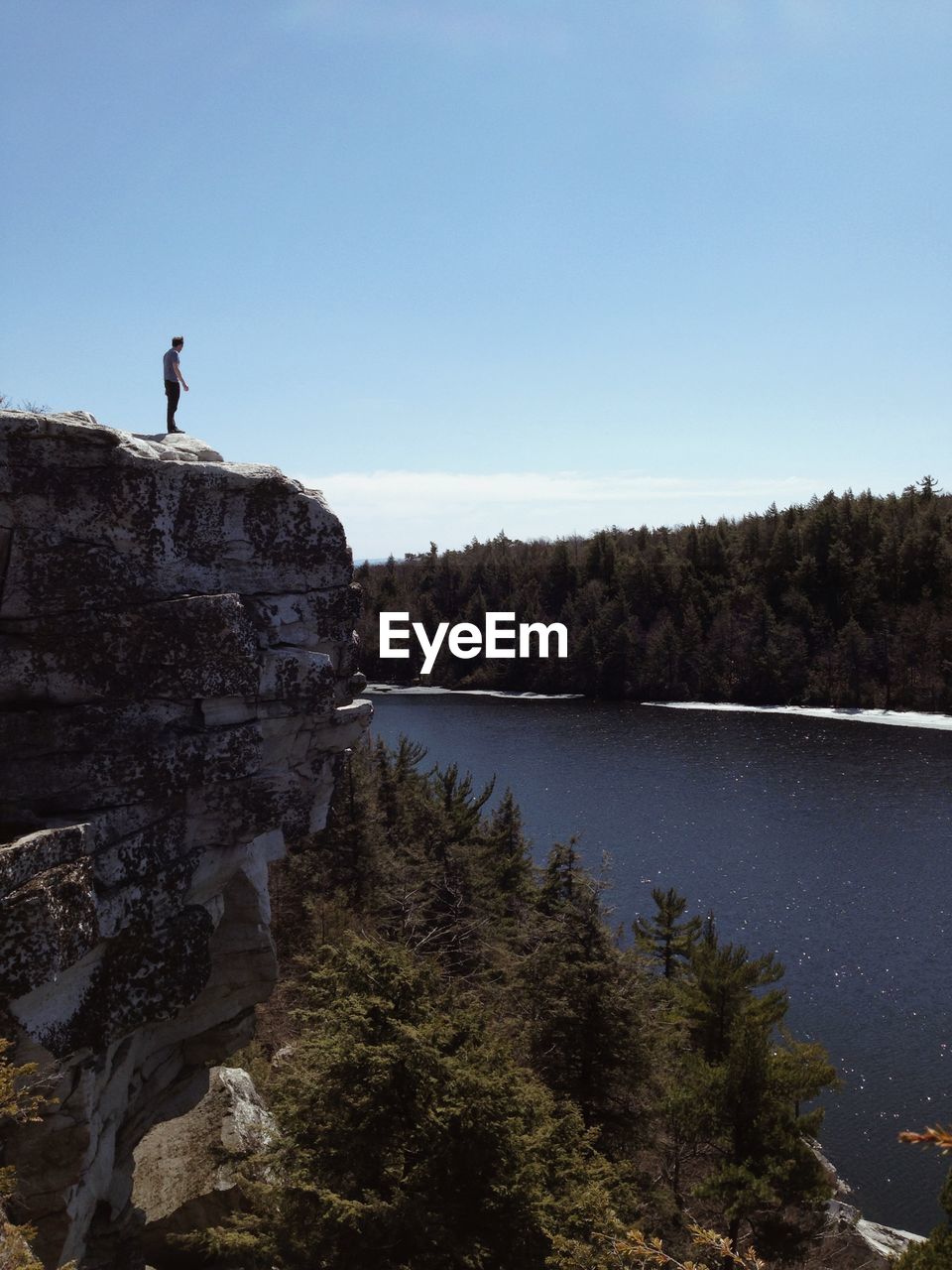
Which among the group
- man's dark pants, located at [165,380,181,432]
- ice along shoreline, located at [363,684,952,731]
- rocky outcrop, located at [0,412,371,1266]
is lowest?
ice along shoreline, located at [363,684,952,731]

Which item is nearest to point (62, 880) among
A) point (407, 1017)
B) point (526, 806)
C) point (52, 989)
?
point (52, 989)

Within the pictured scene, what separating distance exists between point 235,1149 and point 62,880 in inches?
294

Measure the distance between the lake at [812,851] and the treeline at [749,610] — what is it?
416 inches

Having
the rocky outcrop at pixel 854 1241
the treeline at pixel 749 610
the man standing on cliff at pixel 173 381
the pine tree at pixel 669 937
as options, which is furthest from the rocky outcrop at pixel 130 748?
the treeline at pixel 749 610

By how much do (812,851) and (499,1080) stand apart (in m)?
35.5

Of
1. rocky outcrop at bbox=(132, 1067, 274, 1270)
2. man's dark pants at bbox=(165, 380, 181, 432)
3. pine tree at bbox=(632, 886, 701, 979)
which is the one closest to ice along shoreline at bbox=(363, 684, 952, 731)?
pine tree at bbox=(632, 886, 701, 979)

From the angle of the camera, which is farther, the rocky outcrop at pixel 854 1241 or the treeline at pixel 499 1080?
the rocky outcrop at pixel 854 1241

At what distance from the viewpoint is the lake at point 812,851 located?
25.4m

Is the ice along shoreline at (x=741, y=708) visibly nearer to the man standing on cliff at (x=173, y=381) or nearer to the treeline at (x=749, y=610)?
the treeline at (x=749, y=610)

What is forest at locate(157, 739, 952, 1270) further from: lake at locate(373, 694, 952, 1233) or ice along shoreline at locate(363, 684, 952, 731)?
ice along shoreline at locate(363, 684, 952, 731)

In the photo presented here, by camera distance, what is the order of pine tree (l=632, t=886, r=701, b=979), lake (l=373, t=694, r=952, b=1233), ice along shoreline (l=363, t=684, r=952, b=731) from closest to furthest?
lake (l=373, t=694, r=952, b=1233), pine tree (l=632, t=886, r=701, b=979), ice along shoreline (l=363, t=684, r=952, b=731)

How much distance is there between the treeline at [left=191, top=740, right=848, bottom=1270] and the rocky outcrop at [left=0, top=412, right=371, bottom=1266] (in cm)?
200

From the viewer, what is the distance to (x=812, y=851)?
44188mm

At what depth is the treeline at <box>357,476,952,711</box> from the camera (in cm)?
9131
